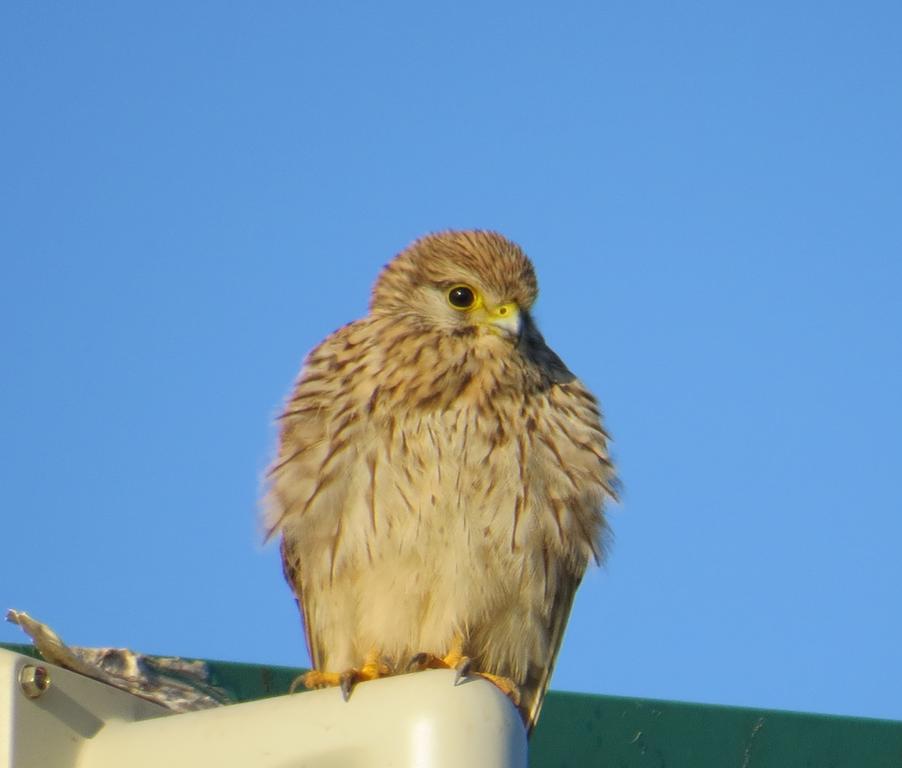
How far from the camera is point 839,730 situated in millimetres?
4211

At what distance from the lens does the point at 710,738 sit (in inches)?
163

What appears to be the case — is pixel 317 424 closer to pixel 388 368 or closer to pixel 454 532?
pixel 388 368

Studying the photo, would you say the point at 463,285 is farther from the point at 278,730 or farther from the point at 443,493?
the point at 278,730

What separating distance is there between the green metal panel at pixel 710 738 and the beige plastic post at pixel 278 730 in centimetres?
189

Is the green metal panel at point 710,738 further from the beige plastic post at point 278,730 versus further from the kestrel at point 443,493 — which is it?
the beige plastic post at point 278,730

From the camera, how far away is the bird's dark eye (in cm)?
478

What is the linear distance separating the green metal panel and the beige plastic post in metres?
1.89

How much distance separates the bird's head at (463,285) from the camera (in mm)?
4711

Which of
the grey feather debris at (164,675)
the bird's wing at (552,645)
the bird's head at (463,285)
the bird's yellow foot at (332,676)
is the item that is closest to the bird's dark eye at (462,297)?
the bird's head at (463,285)

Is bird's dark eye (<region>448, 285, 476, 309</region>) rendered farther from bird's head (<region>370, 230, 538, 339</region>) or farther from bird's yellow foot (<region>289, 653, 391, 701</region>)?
bird's yellow foot (<region>289, 653, 391, 701</region>)

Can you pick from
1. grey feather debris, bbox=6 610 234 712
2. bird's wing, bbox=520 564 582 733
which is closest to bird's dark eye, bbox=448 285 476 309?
bird's wing, bbox=520 564 582 733

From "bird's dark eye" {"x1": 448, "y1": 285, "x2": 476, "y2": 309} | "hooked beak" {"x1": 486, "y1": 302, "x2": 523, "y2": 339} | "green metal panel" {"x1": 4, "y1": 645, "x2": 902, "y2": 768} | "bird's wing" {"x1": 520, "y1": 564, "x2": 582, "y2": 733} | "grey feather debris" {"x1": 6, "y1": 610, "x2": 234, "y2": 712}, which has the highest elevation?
"bird's dark eye" {"x1": 448, "y1": 285, "x2": 476, "y2": 309}

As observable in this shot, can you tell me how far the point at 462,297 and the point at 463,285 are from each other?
4 centimetres

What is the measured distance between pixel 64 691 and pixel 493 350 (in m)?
2.55
